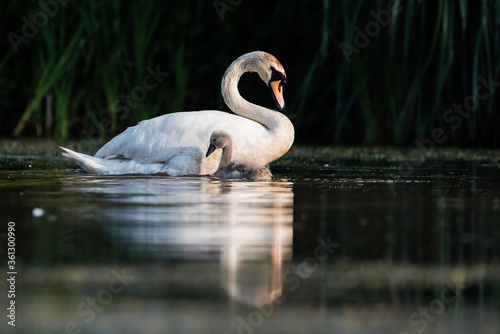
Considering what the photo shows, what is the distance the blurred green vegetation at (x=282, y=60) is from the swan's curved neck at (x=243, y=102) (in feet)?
6.90

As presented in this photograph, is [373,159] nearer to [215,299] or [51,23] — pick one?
[51,23]

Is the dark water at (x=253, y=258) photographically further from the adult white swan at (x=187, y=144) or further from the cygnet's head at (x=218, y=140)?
the adult white swan at (x=187, y=144)

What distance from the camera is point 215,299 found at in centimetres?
276

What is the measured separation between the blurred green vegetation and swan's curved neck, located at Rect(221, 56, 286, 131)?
2.10 m

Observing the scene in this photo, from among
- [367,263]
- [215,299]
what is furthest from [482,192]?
[215,299]

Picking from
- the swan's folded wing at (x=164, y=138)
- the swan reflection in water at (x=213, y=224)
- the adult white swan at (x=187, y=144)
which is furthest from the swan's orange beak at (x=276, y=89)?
the swan reflection in water at (x=213, y=224)

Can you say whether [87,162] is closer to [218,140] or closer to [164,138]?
[164,138]

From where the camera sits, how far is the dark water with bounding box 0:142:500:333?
8.43ft

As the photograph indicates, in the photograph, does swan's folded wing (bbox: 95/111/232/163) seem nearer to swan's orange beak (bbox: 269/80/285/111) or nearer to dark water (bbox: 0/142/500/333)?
swan's orange beak (bbox: 269/80/285/111)

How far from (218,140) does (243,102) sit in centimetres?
101

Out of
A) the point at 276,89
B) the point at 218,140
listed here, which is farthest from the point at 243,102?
the point at 218,140

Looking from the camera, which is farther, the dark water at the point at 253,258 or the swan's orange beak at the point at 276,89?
the swan's orange beak at the point at 276,89

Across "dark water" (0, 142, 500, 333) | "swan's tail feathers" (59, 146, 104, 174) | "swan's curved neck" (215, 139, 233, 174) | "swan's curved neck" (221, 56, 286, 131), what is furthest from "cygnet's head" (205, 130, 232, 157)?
"swan's tail feathers" (59, 146, 104, 174)

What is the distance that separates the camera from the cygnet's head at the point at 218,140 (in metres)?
6.79
